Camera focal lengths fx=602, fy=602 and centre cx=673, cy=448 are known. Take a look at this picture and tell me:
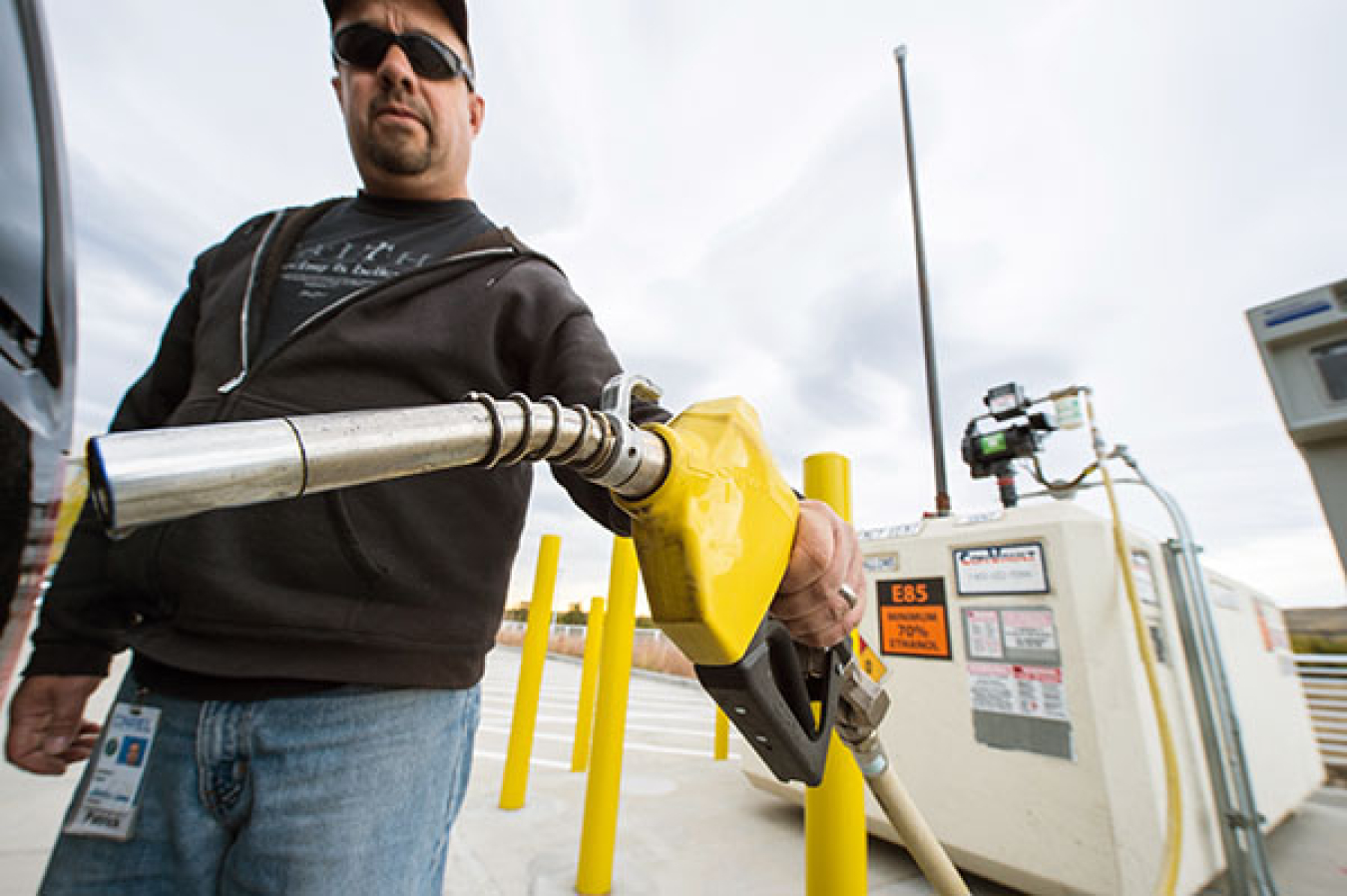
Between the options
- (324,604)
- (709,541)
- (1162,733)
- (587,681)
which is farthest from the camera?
(587,681)

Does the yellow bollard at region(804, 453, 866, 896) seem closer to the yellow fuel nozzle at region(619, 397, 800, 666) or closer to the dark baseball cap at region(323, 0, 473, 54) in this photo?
the yellow fuel nozzle at region(619, 397, 800, 666)

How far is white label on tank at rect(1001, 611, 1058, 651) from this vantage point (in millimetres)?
1770

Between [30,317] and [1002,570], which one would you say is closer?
[30,317]

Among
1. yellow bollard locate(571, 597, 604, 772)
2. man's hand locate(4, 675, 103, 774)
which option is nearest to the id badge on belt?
man's hand locate(4, 675, 103, 774)

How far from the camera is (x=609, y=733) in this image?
199 centimetres

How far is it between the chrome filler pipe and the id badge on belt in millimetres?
651

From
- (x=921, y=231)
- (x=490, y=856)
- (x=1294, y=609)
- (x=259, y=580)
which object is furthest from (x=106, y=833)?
(x=1294, y=609)

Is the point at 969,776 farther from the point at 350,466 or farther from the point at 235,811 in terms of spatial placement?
the point at 350,466

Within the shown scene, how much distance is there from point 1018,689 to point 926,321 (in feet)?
7.89

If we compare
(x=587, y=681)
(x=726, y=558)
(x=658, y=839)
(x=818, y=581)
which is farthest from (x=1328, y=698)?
(x=726, y=558)

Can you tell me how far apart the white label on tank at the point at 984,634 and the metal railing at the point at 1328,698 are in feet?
10.5

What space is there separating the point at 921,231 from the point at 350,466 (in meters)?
4.24

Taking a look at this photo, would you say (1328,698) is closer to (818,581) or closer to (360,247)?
(818,581)

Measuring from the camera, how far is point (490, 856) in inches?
80.1
